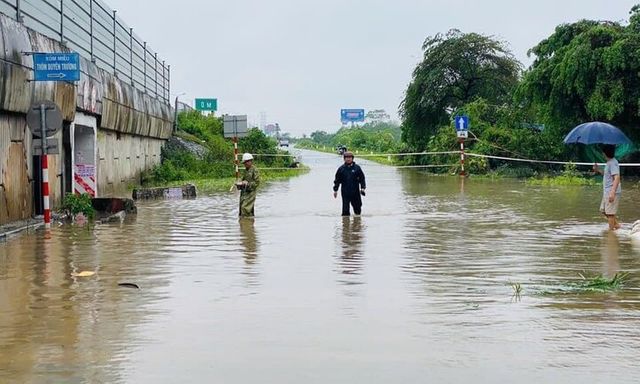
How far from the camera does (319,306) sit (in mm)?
7859

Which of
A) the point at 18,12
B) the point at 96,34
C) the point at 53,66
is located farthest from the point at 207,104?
the point at 53,66

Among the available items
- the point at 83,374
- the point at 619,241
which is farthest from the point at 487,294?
the point at 619,241

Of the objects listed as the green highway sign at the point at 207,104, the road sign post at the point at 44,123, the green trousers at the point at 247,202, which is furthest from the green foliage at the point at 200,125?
the road sign post at the point at 44,123

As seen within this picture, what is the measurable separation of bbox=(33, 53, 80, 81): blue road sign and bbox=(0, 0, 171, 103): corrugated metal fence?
1.09 meters

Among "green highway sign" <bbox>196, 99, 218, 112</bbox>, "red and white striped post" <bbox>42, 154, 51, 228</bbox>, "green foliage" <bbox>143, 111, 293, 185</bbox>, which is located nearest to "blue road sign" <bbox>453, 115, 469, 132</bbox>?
"green foliage" <bbox>143, 111, 293, 185</bbox>

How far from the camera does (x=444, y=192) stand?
84.9 feet

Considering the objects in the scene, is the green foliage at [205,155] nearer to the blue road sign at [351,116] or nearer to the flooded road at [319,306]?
the flooded road at [319,306]

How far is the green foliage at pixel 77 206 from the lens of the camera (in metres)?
16.5

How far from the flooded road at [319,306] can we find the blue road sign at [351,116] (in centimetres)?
15551

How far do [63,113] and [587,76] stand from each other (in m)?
18.0

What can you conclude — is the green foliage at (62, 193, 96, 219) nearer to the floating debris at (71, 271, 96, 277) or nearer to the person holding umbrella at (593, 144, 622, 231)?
the floating debris at (71, 271, 96, 277)

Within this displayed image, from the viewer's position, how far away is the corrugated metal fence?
16938mm

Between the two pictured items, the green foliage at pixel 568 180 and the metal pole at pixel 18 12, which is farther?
the green foliage at pixel 568 180

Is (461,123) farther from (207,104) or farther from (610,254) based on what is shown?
(610,254)
